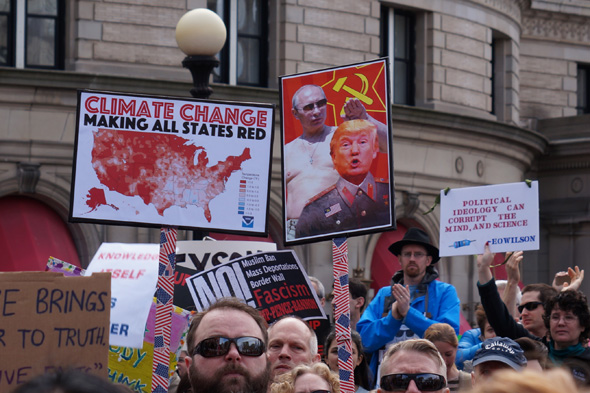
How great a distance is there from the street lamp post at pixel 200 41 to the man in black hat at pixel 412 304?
3255mm

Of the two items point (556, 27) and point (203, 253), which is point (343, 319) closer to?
point (203, 253)

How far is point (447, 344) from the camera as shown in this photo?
847cm

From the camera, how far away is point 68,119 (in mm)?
21328

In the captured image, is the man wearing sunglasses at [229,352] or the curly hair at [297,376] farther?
the curly hair at [297,376]

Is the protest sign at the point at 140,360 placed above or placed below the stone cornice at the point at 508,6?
below

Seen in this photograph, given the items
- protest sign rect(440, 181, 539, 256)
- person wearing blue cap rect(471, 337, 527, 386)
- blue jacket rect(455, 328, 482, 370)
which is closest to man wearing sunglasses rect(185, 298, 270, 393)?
person wearing blue cap rect(471, 337, 527, 386)

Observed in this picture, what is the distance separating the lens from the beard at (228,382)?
531 centimetres

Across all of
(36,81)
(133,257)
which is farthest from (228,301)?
(36,81)

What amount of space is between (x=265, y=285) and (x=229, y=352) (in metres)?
4.12

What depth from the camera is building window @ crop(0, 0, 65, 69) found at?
70.0 feet

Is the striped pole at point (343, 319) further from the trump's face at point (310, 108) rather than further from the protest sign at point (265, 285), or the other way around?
the protest sign at point (265, 285)

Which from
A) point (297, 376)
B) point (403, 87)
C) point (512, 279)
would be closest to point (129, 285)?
point (512, 279)

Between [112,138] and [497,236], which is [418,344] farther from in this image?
[497,236]

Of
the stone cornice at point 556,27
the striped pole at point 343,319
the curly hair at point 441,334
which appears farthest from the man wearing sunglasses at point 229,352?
the stone cornice at point 556,27
